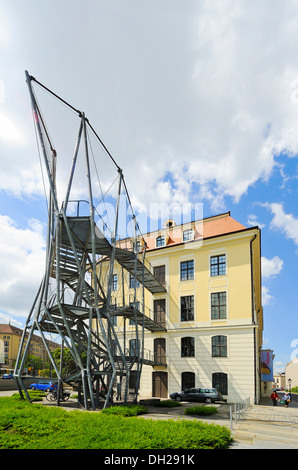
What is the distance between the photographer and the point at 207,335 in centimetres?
3091

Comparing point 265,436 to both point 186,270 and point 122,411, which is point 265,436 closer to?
point 122,411

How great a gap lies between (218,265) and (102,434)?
23.5 metres

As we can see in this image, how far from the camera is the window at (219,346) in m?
29.7

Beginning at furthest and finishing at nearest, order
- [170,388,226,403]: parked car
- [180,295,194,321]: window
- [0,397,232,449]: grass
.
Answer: [180,295,194,321]: window → [170,388,226,403]: parked car → [0,397,232,449]: grass

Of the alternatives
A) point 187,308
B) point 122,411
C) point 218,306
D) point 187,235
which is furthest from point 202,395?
point 187,235

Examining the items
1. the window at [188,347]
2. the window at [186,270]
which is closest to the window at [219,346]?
the window at [188,347]

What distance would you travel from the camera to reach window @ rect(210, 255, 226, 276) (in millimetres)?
31700

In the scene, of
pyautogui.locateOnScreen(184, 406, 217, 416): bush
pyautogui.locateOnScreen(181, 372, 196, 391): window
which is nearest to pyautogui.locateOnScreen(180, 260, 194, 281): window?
pyautogui.locateOnScreen(181, 372, 196, 391): window

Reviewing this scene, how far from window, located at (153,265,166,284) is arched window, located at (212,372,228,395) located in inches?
395

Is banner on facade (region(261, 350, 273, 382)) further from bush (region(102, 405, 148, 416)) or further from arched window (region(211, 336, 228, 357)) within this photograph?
bush (region(102, 405, 148, 416))

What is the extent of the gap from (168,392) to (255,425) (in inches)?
679
